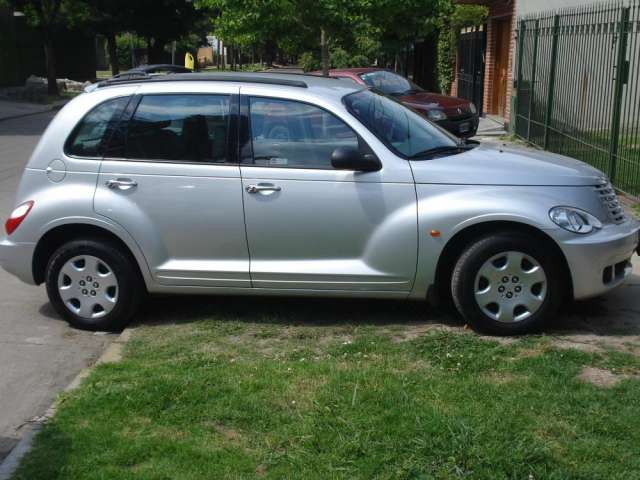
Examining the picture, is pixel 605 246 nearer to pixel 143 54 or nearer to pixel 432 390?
pixel 432 390

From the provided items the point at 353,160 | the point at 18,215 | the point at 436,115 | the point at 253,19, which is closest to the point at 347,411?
the point at 353,160

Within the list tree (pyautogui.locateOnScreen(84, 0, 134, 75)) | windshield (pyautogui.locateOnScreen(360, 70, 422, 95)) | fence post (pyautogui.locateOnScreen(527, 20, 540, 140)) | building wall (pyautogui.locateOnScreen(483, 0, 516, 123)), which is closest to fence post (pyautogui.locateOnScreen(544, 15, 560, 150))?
fence post (pyautogui.locateOnScreen(527, 20, 540, 140))

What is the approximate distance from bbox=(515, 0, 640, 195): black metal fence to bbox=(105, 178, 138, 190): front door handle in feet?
19.9

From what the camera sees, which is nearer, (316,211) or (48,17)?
(316,211)

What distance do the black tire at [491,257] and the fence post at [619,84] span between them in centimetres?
513

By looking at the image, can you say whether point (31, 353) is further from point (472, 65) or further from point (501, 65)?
point (472, 65)

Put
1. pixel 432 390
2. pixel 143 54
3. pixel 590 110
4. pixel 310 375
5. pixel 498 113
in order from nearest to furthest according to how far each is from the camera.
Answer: pixel 432 390, pixel 310 375, pixel 590 110, pixel 498 113, pixel 143 54

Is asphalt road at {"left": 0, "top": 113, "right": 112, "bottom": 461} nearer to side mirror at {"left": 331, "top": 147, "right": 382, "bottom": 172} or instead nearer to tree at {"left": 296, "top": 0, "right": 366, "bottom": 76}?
side mirror at {"left": 331, "top": 147, "right": 382, "bottom": 172}

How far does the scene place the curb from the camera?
4.14 m

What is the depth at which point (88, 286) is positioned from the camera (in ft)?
20.7

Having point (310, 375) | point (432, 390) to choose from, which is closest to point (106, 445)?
point (310, 375)

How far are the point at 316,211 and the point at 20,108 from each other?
27838 mm

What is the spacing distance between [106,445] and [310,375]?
49.6 inches

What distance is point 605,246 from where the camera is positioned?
5.67m
